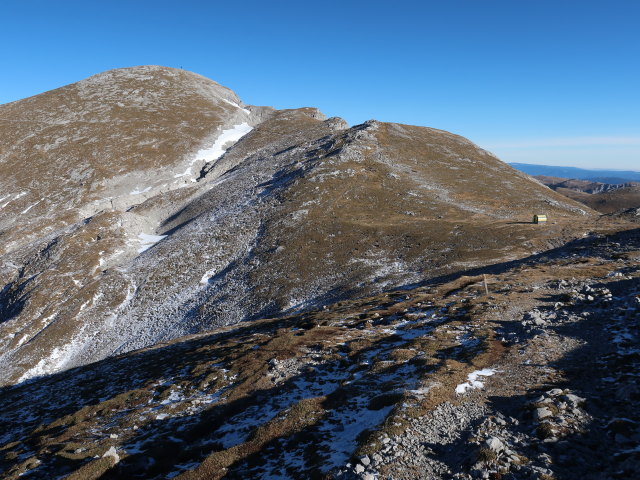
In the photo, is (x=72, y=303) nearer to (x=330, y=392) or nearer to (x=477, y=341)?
(x=330, y=392)

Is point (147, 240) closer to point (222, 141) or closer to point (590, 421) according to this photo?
point (222, 141)

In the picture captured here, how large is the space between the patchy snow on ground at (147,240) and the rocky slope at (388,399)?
46.5 metres

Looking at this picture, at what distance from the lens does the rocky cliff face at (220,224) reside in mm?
50000

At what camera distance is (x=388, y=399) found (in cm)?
1716

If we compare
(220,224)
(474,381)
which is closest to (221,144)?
(220,224)

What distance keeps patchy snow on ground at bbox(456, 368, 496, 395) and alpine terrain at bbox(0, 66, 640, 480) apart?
0.57ft

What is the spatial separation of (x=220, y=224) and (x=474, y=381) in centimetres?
6223

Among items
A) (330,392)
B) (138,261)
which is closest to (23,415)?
(330,392)

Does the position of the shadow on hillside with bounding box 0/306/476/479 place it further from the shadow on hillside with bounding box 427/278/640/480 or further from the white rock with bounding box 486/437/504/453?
the white rock with bounding box 486/437/504/453

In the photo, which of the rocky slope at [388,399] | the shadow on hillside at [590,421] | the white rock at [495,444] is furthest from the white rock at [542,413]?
the white rock at [495,444]

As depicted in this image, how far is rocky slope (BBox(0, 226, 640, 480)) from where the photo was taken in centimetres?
1338

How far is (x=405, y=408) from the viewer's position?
52.0 feet

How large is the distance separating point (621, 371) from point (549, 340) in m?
4.02

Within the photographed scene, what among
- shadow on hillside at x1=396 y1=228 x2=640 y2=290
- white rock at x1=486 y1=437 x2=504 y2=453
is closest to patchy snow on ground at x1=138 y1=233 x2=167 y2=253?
shadow on hillside at x1=396 y1=228 x2=640 y2=290
